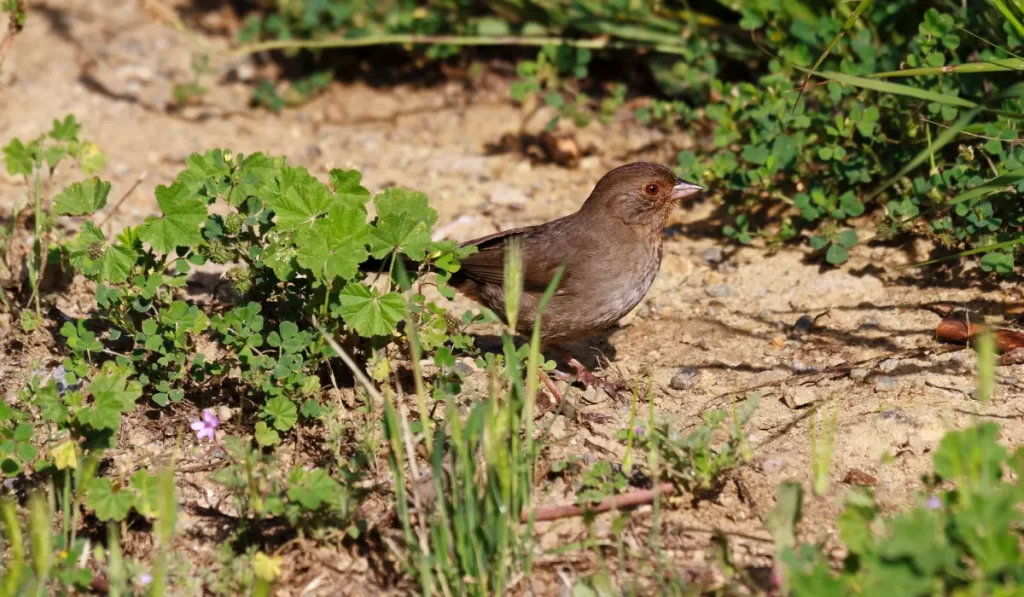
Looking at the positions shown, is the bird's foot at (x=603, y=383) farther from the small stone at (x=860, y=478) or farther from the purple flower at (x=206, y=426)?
the purple flower at (x=206, y=426)

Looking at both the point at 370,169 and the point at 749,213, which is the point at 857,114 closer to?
the point at 749,213

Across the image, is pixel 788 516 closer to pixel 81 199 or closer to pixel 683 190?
pixel 683 190

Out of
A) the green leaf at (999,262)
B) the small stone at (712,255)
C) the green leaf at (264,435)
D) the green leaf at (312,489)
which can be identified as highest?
the small stone at (712,255)

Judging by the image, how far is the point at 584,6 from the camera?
670cm

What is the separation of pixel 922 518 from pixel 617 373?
245 cm

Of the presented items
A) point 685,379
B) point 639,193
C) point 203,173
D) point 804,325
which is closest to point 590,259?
point 639,193

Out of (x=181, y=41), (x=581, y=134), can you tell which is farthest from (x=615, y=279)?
(x=181, y=41)

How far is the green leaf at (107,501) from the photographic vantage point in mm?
3596

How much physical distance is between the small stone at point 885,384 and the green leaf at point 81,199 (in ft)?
10.9

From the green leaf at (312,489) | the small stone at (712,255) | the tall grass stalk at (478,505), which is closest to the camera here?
the tall grass stalk at (478,505)

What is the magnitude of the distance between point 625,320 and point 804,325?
0.93 m

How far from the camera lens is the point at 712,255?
6.00 meters

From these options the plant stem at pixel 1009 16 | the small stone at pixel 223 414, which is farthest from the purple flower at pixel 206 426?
the plant stem at pixel 1009 16

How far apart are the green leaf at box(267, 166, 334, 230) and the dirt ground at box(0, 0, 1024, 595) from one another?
0.43m
